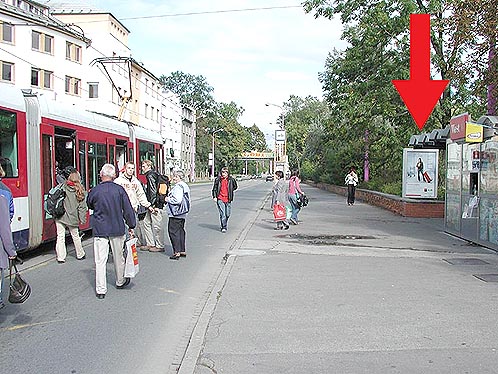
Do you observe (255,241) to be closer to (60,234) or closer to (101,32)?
(60,234)

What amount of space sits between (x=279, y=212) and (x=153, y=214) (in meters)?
5.92

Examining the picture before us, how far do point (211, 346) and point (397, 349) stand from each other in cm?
178

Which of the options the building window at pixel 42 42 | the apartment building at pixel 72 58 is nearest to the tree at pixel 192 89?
the apartment building at pixel 72 58

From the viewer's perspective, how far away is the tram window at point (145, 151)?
19.9 meters

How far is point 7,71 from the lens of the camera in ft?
160

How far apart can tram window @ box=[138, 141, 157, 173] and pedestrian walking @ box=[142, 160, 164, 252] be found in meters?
7.24

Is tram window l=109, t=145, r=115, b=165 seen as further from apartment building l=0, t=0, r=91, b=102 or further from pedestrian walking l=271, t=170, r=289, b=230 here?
apartment building l=0, t=0, r=91, b=102

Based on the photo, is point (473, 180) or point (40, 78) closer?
point (473, 180)

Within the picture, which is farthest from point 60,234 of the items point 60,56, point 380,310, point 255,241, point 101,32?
point 101,32

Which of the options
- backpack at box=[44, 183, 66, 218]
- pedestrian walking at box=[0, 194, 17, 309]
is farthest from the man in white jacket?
pedestrian walking at box=[0, 194, 17, 309]

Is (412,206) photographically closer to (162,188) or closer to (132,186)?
(162,188)

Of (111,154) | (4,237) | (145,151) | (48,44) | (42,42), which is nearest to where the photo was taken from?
(4,237)

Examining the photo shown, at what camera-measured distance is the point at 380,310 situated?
7.55 m

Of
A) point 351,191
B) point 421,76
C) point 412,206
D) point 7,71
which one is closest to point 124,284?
point 421,76
